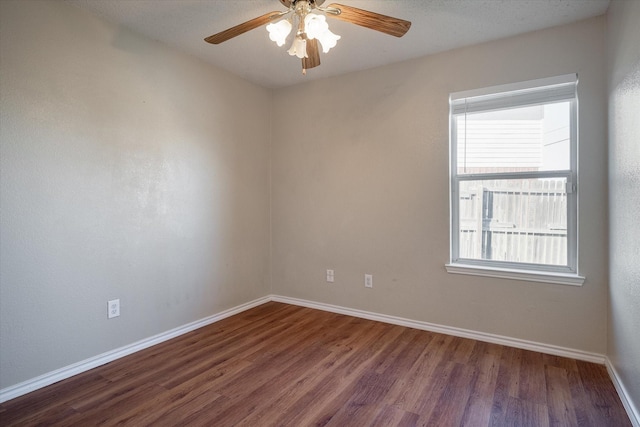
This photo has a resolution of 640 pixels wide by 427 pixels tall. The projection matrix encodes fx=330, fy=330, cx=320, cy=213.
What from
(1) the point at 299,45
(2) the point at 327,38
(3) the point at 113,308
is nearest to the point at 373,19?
(2) the point at 327,38

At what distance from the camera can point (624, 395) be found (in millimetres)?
1887

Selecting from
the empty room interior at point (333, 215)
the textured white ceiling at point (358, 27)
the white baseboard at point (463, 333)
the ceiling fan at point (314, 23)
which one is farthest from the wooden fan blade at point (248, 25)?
the white baseboard at point (463, 333)

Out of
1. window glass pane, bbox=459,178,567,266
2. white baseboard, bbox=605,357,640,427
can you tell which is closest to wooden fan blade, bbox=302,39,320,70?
window glass pane, bbox=459,178,567,266

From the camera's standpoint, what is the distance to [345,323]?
3203mm

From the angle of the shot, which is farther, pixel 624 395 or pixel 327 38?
pixel 624 395

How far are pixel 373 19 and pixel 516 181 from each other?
5.94ft

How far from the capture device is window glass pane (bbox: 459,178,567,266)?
2.58 metres

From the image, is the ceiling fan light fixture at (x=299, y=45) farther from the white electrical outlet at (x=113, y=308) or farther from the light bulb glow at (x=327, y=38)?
the white electrical outlet at (x=113, y=308)

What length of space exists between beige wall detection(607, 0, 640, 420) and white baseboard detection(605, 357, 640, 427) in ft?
0.07

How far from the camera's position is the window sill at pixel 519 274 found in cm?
246

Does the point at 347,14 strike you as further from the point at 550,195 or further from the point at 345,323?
the point at 345,323

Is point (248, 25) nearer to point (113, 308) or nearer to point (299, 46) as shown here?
point (299, 46)

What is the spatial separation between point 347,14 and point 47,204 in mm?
2172

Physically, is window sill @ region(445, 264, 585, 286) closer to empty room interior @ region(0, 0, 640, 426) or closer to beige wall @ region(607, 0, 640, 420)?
empty room interior @ region(0, 0, 640, 426)
